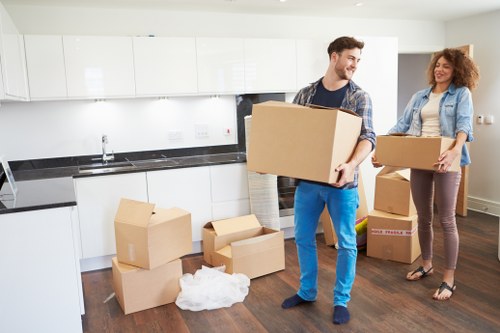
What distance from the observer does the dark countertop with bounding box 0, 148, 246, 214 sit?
2127mm

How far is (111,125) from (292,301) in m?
2.29

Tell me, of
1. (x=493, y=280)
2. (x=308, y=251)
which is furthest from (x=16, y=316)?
(x=493, y=280)

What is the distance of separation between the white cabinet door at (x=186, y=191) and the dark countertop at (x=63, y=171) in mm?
62

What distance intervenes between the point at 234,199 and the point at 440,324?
190 centimetres

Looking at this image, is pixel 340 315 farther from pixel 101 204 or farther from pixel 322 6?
pixel 322 6

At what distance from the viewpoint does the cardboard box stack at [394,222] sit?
10.9ft

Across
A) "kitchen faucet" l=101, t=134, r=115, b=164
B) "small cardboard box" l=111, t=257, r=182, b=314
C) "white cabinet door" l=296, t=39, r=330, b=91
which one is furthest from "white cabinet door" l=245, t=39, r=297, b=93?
"small cardboard box" l=111, t=257, r=182, b=314

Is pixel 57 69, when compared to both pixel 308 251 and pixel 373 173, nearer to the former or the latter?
pixel 308 251

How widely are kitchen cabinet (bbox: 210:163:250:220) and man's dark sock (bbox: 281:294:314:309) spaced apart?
1.21 metres

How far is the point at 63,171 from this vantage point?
3.45 m

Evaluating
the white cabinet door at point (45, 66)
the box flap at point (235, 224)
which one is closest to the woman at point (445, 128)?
the box flap at point (235, 224)

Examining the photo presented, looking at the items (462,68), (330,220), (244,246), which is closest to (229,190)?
(244,246)

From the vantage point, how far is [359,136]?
225cm

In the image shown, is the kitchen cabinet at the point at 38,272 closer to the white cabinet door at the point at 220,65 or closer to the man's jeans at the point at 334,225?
the man's jeans at the point at 334,225
